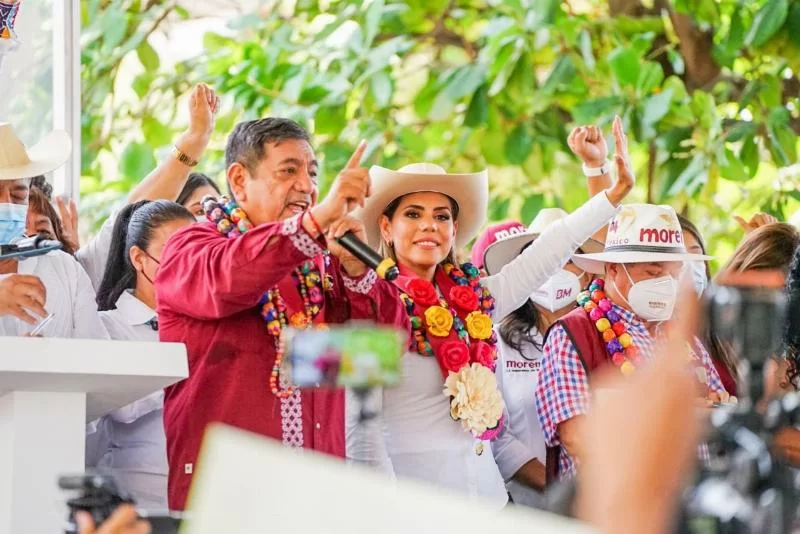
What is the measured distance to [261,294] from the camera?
3.12 metres

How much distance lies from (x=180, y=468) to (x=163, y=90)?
538 centimetres

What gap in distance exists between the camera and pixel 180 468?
321 cm

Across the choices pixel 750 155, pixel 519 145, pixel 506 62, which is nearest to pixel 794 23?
pixel 750 155

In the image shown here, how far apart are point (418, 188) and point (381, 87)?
3317 millimetres

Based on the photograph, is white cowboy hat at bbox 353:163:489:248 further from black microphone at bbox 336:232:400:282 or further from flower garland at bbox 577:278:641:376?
black microphone at bbox 336:232:400:282

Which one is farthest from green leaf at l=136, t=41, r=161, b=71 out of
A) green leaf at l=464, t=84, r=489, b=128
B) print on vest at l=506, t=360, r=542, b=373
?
print on vest at l=506, t=360, r=542, b=373

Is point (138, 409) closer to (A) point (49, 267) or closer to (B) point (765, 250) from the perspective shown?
(A) point (49, 267)

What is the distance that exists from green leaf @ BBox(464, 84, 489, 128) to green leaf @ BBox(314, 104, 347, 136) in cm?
80

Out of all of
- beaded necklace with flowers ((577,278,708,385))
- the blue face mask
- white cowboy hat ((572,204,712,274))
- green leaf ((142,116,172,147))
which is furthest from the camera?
green leaf ((142,116,172,147))

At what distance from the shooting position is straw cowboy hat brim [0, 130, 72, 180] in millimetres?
3482

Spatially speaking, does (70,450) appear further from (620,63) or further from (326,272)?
(620,63)

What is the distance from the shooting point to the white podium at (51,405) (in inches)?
96.8

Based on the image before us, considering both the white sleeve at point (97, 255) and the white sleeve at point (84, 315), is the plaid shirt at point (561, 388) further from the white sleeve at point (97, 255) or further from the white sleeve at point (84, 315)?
the white sleeve at point (97, 255)

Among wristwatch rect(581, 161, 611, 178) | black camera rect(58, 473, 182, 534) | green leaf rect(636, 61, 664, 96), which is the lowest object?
black camera rect(58, 473, 182, 534)
